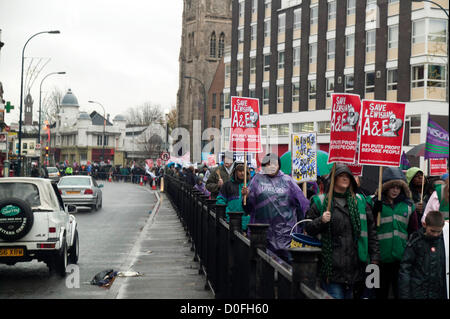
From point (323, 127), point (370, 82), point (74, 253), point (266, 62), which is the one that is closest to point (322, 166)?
point (74, 253)

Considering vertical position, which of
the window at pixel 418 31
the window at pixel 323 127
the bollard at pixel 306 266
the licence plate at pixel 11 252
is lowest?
the licence plate at pixel 11 252

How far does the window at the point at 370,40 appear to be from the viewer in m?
45.3

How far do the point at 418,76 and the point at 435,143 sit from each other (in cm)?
3214

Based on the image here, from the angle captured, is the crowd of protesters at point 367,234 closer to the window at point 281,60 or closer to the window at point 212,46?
the window at point 281,60

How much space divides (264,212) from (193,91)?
3880 inches

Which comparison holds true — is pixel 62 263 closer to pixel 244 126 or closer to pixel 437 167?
pixel 244 126

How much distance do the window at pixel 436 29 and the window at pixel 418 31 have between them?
449mm

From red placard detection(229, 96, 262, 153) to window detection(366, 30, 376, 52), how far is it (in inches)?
1380

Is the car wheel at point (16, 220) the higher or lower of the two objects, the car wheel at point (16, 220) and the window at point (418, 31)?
the lower

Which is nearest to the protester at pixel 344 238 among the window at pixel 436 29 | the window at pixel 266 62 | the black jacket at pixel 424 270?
the black jacket at pixel 424 270

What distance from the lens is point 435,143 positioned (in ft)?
35.1

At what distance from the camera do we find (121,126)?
13700 cm

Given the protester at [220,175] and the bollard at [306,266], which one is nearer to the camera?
the bollard at [306,266]
